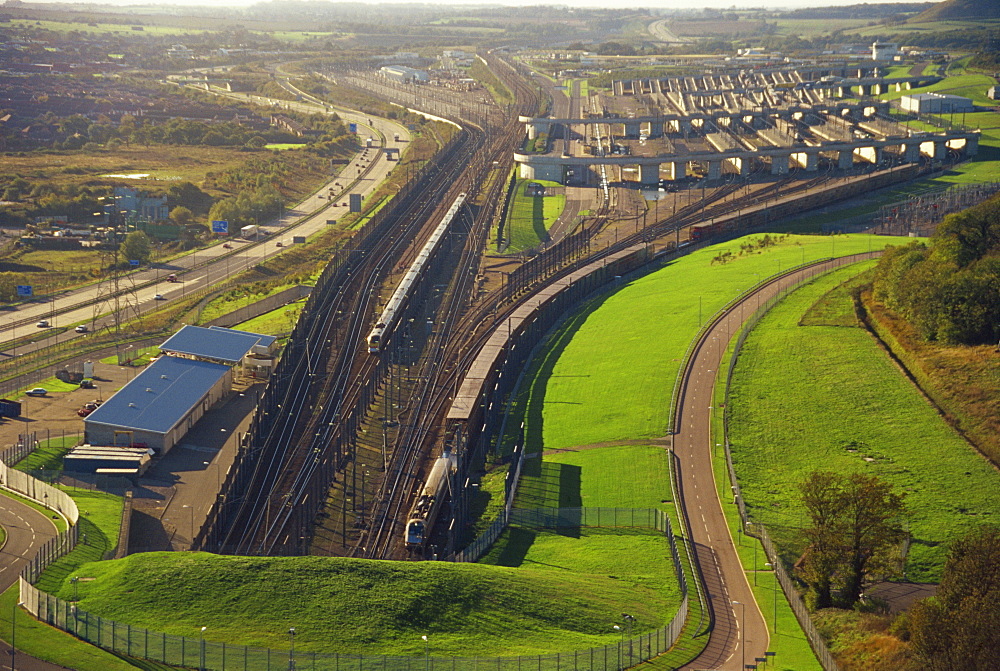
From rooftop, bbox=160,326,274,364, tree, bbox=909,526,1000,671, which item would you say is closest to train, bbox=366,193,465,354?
rooftop, bbox=160,326,274,364

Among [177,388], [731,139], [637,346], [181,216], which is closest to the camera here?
[177,388]

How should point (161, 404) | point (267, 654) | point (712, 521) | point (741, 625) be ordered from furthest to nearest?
point (161, 404)
point (712, 521)
point (741, 625)
point (267, 654)

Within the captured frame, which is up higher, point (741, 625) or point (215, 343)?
point (215, 343)

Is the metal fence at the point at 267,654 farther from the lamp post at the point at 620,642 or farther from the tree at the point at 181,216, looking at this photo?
the tree at the point at 181,216

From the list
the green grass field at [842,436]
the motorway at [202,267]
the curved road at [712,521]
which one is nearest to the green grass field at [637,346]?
the curved road at [712,521]

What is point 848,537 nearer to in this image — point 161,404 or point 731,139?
point 161,404

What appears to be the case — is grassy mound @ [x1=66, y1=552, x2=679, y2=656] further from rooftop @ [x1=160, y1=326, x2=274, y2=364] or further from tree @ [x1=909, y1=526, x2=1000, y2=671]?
rooftop @ [x1=160, y1=326, x2=274, y2=364]

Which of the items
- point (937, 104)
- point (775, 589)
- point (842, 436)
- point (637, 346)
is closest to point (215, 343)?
point (637, 346)

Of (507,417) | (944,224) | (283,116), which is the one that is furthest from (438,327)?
(283,116)
